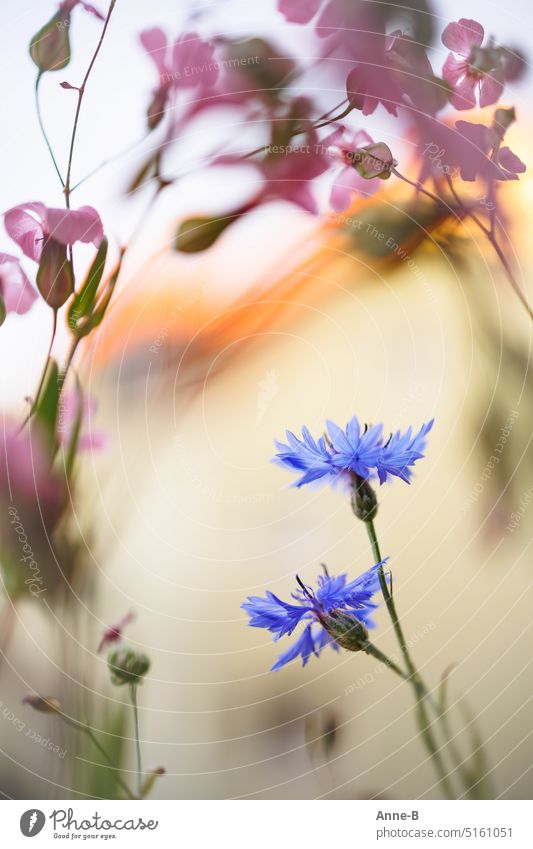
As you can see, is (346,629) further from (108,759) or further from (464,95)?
(464,95)

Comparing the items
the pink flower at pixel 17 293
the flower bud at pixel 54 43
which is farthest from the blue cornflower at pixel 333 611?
the flower bud at pixel 54 43

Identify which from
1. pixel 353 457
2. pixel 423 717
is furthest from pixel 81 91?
pixel 423 717

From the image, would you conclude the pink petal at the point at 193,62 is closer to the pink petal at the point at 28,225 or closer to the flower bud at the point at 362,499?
the pink petal at the point at 28,225

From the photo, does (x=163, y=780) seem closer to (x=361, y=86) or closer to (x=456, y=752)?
(x=456, y=752)

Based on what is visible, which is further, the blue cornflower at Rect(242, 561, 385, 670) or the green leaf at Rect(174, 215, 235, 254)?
the green leaf at Rect(174, 215, 235, 254)

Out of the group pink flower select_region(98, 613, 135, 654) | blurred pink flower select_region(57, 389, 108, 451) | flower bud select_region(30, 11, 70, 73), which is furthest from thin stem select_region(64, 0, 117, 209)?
pink flower select_region(98, 613, 135, 654)

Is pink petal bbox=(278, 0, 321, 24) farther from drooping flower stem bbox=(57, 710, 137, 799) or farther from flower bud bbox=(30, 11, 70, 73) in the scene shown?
drooping flower stem bbox=(57, 710, 137, 799)
